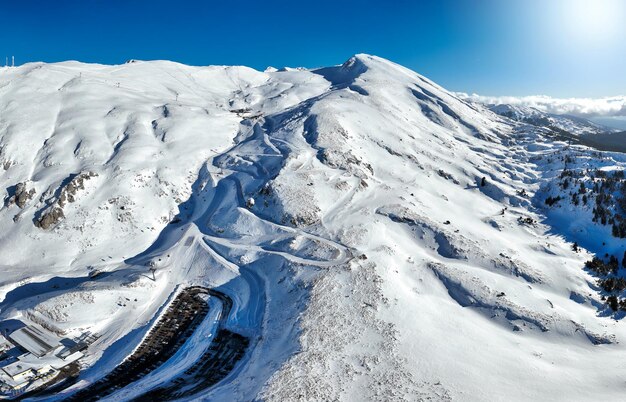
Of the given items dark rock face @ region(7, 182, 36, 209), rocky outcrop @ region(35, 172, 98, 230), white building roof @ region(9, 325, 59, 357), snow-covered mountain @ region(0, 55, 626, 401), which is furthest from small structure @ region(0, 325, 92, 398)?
dark rock face @ region(7, 182, 36, 209)

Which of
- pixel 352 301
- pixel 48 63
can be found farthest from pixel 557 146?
pixel 48 63

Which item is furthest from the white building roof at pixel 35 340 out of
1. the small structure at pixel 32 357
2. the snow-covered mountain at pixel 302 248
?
the snow-covered mountain at pixel 302 248

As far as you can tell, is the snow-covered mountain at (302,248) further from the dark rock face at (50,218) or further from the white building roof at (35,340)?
the white building roof at (35,340)

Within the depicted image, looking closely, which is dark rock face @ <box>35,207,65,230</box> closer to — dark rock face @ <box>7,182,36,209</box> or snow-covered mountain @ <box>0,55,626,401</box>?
snow-covered mountain @ <box>0,55,626,401</box>

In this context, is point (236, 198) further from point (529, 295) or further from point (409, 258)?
point (529, 295)

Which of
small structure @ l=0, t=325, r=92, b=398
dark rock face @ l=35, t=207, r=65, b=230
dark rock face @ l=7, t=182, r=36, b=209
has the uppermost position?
dark rock face @ l=7, t=182, r=36, b=209

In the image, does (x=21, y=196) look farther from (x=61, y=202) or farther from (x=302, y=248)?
(x=302, y=248)
